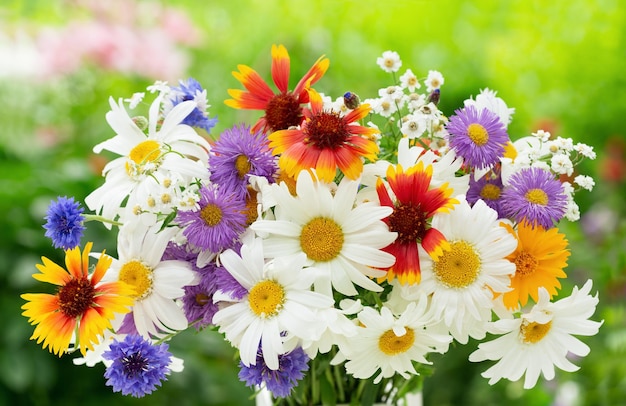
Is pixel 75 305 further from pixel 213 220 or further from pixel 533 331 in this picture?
pixel 533 331

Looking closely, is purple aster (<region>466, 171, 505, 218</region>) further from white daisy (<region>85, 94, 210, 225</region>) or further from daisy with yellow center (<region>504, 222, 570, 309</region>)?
white daisy (<region>85, 94, 210, 225</region>)

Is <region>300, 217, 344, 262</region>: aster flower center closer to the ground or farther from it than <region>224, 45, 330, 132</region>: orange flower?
closer to the ground

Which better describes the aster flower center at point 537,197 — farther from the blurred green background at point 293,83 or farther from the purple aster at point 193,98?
the blurred green background at point 293,83

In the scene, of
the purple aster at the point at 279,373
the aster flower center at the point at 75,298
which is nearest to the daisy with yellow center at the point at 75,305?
the aster flower center at the point at 75,298

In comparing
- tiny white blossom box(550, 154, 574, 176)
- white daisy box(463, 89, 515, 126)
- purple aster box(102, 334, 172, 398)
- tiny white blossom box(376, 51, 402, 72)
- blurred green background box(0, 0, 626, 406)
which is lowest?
purple aster box(102, 334, 172, 398)

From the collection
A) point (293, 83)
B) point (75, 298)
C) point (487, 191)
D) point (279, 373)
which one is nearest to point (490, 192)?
point (487, 191)

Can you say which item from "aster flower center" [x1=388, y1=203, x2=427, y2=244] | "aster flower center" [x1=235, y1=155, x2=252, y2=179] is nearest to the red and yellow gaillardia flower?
"aster flower center" [x1=388, y1=203, x2=427, y2=244]

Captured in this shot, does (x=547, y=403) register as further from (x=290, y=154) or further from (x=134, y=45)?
(x=134, y=45)
